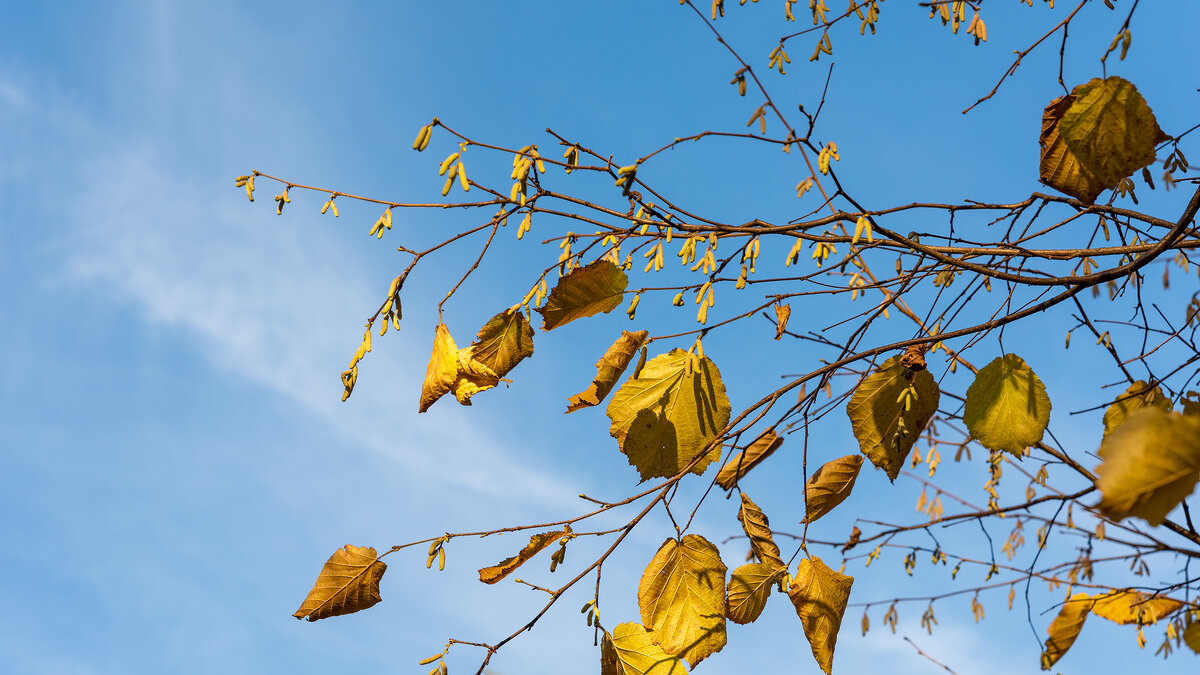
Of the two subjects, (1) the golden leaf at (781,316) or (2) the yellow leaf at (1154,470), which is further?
(1) the golden leaf at (781,316)

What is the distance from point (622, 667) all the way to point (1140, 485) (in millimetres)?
854

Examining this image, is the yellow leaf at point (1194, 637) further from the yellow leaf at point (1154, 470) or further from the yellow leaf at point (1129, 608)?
the yellow leaf at point (1154, 470)

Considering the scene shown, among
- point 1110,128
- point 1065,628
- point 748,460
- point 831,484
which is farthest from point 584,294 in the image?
point 1065,628

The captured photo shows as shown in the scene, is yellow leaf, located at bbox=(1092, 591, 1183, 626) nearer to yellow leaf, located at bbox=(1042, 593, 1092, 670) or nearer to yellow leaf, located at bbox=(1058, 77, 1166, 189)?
yellow leaf, located at bbox=(1042, 593, 1092, 670)

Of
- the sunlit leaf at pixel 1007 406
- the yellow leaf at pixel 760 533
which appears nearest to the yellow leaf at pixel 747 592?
the yellow leaf at pixel 760 533

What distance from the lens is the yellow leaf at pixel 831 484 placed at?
4.71 feet

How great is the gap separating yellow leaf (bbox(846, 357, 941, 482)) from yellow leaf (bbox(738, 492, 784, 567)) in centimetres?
23

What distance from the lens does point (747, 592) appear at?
137cm

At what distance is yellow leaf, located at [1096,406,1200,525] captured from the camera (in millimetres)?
777

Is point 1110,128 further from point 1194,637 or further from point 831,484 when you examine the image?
point 1194,637

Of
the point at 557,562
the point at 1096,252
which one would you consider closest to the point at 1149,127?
the point at 1096,252

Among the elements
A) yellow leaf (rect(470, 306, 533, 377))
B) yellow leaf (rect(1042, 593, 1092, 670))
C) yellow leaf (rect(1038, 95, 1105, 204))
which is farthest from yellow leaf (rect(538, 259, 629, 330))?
yellow leaf (rect(1042, 593, 1092, 670))

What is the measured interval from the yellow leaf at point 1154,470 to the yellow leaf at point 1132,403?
3.50 ft

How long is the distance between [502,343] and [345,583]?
0.50 metres
